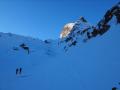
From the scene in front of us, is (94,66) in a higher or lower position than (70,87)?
higher

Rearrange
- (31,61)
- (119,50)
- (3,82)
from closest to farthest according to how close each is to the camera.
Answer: (119,50), (3,82), (31,61)

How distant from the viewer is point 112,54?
31.7 m

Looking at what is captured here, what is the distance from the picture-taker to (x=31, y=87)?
91.3 feet

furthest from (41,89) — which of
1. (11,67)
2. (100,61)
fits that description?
(11,67)

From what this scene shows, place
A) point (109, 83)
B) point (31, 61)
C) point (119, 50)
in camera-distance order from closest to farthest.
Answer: point (109, 83) < point (119, 50) < point (31, 61)

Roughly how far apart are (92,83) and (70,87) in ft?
8.67

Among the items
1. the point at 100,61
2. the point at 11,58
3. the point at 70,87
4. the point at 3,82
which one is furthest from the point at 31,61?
the point at 70,87

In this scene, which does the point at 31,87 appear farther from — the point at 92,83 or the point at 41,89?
the point at 92,83

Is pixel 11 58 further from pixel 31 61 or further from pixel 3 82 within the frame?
pixel 3 82

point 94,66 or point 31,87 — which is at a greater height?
point 94,66

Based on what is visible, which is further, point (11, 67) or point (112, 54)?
point (11, 67)

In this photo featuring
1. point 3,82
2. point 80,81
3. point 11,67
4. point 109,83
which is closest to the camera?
point 109,83

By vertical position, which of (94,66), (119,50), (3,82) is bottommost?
(3,82)

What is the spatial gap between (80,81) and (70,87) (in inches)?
92.6
